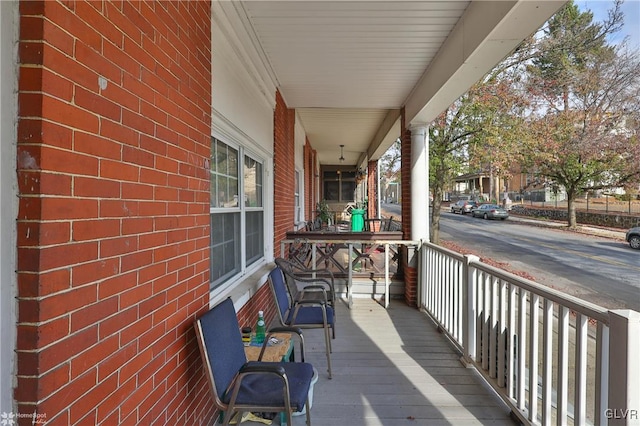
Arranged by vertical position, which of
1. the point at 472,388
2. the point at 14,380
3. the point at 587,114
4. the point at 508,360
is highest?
the point at 587,114

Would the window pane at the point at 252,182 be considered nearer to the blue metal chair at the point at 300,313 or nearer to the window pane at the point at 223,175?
the window pane at the point at 223,175

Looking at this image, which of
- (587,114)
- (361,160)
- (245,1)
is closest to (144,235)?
(245,1)

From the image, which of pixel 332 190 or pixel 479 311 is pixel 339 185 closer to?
pixel 332 190

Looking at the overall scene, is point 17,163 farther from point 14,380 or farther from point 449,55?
point 449,55

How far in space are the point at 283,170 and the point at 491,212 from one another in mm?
22657

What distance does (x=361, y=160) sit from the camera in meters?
11.3

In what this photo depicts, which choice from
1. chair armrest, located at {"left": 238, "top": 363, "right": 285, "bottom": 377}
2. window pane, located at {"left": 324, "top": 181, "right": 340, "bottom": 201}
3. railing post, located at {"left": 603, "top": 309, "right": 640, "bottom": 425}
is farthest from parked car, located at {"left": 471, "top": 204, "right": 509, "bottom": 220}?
chair armrest, located at {"left": 238, "top": 363, "right": 285, "bottom": 377}

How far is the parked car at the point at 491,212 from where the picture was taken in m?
23.3

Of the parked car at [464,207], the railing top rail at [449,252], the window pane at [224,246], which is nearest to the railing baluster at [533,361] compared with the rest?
the railing top rail at [449,252]

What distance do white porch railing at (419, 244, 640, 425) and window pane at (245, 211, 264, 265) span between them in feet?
6.56

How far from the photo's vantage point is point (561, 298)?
5.62ft

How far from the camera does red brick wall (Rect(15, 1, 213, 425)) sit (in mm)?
876

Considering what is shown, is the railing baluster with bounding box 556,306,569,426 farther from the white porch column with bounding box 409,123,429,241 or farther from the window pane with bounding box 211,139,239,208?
the white porch column with bounding box 409,123,429,241

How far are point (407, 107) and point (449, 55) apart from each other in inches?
64.2
